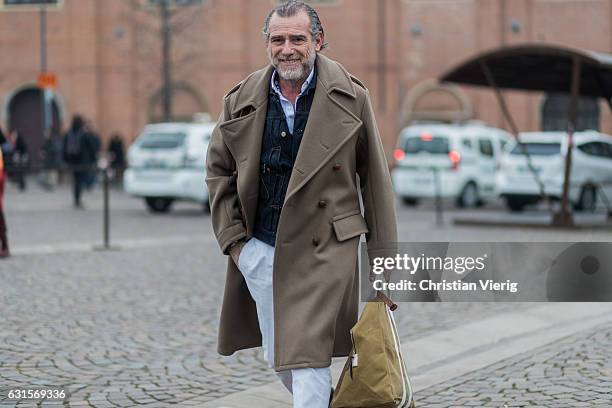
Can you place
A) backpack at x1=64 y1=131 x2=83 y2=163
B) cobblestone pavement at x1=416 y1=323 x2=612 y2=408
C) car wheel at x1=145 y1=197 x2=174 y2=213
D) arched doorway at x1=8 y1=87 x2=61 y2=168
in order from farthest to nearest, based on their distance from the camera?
arched doorway at x1=8 y1=87 x2=61 y2=168, backpack at x1=64 y1=131 x2=83 y2=163, car wheel at x1=145 y1=197 x2=174 y2=213, cobblestone pavement at x1=416 y1=323 x2=612 y2=408

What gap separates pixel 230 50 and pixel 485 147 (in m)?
16.6

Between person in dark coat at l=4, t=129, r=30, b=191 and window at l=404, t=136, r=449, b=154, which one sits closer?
window at l=404, t=136, r=449, b=154

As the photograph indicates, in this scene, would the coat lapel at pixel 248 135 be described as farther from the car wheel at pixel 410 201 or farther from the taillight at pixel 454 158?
the car wheel at pixel 410 201

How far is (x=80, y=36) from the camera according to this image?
39.5 meters

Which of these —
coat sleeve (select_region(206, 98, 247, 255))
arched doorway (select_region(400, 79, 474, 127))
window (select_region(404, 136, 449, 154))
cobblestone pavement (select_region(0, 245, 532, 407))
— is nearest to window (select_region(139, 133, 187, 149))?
window (select_region(404, 136, 449, 154))

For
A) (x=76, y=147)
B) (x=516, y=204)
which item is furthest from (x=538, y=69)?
(x=76, y=147)

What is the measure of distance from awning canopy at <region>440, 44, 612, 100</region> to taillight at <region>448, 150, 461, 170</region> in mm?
3710

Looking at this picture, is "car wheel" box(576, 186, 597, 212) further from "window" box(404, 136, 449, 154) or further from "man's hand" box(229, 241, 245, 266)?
"man's hand" box(229, 241, 245, 266)

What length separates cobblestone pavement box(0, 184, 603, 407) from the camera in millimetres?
6133

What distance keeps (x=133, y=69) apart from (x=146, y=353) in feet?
110

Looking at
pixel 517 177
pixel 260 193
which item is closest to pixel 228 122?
pixel 260 193

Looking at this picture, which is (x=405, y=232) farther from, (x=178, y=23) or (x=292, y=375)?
(x=178, y=23)

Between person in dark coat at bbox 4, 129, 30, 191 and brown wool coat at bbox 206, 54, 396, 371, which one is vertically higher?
brown wool coat at bbox 206, 54, 396, 371

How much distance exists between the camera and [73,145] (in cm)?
2245
